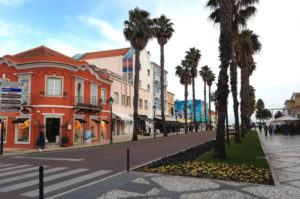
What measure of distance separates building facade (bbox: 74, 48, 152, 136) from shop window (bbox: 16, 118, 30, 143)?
1218 centimetres

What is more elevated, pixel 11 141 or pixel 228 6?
pixel 228 6

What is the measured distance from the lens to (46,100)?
69.1 feet

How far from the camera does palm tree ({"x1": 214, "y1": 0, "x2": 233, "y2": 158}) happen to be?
11180mm

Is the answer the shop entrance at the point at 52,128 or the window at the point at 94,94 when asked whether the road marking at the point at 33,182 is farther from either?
the window at the point at 94,94

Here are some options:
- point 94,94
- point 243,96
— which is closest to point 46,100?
Answer: point 94,94

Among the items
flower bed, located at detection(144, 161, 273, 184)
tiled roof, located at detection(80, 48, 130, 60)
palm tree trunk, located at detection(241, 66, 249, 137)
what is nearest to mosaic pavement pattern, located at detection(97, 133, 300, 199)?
flower bed, located at detection(144, 161, 273, 184)

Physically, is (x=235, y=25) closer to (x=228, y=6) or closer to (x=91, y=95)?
(x=228, y=6)

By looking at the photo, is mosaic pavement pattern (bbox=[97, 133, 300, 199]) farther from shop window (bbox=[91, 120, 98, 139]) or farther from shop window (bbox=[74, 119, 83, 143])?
shop window (bbox=[91, 120, 98, 139])

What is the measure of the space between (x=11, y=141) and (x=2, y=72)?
673cm

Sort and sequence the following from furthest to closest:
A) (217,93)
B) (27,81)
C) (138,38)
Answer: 1. (138,38)
2. (27,81)
3. (217,93)

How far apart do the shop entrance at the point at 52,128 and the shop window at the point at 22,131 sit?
168cm

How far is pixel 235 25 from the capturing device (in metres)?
21.1

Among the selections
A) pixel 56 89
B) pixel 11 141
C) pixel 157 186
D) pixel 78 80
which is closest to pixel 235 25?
pixel 78 80

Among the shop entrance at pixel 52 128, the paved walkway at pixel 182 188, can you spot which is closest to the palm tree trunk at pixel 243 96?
the shop entrance at pixel 52 128
